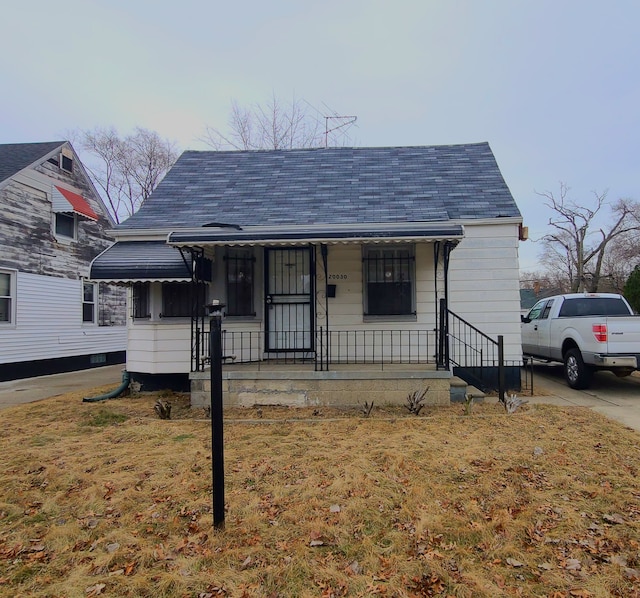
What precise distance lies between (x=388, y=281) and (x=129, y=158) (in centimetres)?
2270

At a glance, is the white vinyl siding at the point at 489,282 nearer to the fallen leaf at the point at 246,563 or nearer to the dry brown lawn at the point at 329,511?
the dry brown lawn at the point at 329,511

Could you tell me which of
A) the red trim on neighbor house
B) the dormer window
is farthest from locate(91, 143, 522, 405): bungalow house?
the dormer window

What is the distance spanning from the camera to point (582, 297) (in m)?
8.70

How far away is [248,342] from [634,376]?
900cm

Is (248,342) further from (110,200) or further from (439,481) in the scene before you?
(110,200)

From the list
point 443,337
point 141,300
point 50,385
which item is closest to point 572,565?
point 443,337

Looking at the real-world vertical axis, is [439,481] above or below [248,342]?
below

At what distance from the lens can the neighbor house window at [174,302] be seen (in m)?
7.36

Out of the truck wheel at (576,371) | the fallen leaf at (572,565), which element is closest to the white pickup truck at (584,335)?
the truck wheel at (576,371)

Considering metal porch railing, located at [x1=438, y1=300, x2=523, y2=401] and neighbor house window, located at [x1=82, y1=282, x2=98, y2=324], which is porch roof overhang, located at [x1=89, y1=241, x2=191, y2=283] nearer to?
metal porch railing, located at [x1=438, y1=300, x2=523, y2=401]

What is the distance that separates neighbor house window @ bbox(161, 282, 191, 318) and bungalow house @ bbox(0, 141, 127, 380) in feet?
20.1

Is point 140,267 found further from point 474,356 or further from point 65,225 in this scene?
point 65,225

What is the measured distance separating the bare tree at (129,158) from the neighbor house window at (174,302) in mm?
18897

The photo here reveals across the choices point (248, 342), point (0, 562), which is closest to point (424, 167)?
point (248, 342)
